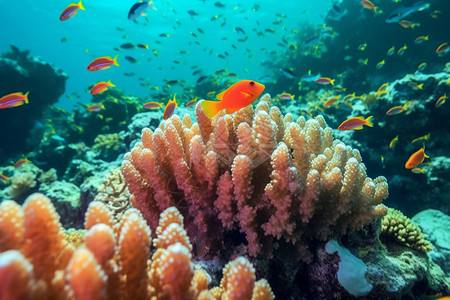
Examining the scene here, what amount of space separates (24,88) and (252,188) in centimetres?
1571

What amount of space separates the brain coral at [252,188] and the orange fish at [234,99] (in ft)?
0.46

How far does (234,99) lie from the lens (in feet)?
6.89

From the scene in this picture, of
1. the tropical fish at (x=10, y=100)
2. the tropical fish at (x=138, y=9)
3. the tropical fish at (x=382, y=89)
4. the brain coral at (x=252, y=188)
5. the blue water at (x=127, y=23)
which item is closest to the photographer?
the brain coral at (x=252, y=188)

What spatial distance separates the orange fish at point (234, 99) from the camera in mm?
2100

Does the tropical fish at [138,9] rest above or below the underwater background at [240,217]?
above

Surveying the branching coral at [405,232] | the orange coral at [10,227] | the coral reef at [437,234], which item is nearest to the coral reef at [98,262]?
the orange coral at [10,227]

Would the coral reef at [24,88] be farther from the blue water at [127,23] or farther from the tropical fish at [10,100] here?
the blue water at [127,23]

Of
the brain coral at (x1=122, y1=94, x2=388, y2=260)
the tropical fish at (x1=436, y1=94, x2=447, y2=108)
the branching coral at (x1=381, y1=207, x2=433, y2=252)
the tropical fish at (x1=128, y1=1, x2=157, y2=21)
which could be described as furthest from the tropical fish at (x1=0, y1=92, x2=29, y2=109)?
the tropical fish at (x1=436, y1=94, x2=447, y2=108)

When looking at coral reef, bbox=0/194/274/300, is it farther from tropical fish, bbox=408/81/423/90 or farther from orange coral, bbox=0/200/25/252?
tropical fish, bbox=408/81/423/90

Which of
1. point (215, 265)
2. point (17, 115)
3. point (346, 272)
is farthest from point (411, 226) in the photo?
point (17, 115)

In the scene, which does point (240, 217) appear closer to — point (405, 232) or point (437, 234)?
point (405, 232)

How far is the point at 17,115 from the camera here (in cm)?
1247

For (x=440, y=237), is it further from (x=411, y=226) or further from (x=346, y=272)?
(x=346, y=272)

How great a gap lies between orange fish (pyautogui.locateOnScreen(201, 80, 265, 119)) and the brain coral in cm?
14
